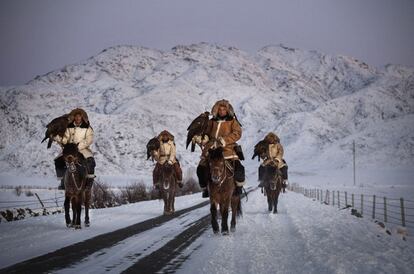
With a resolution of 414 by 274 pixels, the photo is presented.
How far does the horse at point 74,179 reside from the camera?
11914 millimetres

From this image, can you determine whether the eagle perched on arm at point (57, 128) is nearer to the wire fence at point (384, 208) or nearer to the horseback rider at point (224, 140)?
the horseback rider at point (224, 140)

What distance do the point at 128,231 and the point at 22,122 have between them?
4655 inches

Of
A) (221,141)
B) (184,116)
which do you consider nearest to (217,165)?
(221,141)

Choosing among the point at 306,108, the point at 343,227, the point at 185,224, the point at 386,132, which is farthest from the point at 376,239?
the point at 306,108

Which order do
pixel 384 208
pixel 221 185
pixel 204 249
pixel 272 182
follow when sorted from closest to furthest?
pixel 204 249, pixel 221 185, pixel 272 182, pixel 384 208

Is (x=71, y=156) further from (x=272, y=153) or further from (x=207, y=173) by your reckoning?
(x=272, y=153)

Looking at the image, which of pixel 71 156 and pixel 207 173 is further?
pixel 71 156

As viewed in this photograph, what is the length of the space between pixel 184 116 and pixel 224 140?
12863 cm

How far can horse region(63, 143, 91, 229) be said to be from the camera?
11.9m

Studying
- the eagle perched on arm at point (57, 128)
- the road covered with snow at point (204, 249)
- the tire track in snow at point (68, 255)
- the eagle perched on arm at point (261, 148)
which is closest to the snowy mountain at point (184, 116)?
the eagle perched on arm at point (261, 148)

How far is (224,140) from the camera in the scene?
10711mm

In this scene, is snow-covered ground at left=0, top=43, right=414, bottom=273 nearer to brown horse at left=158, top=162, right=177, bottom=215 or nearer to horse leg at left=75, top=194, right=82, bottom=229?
horse leg at left=75, top=194, right=82, bottom=229

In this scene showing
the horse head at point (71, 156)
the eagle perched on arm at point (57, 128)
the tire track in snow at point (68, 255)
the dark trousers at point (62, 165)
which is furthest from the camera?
the eagle perched on arm at point (57, 128)

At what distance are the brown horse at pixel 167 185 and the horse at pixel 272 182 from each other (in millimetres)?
3682
